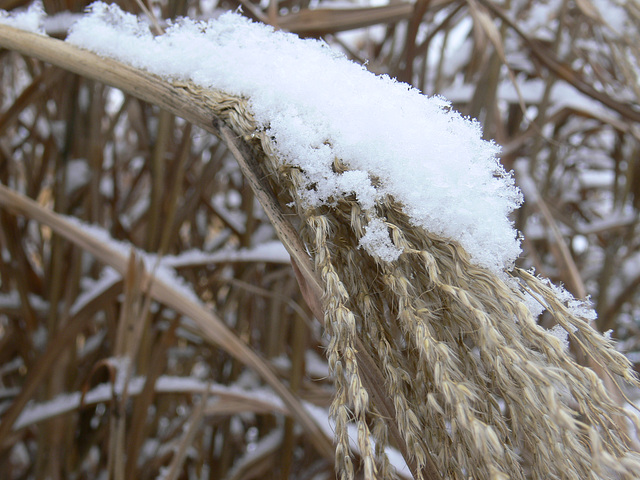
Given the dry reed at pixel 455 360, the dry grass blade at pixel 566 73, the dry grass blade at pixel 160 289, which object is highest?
the dry grass blade at pixel 566 73

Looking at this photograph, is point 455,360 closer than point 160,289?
Yes

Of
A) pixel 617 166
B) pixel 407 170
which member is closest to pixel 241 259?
pixel 407 170

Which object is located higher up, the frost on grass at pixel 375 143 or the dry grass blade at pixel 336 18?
the dry grass blade at pixel 336 18

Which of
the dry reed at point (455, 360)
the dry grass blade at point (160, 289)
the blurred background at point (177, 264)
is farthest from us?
the blurred background at point (177, 264)

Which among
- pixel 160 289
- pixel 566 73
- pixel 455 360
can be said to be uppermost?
pixel 566 73

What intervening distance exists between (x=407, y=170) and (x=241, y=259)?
1.67ft

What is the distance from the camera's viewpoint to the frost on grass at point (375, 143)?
30 cm

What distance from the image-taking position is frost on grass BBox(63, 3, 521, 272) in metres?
0.30

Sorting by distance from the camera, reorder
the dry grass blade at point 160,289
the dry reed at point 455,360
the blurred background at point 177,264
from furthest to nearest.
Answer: the blurred background at point 177,264
the dry grass blade at point 160,289
the dry reed at point 455,360

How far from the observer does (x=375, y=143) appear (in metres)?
0.32

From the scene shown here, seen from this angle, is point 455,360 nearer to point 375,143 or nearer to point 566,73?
point 375,143

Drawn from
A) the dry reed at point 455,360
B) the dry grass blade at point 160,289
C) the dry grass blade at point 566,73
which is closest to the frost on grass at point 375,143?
the dry reed at point 455,360

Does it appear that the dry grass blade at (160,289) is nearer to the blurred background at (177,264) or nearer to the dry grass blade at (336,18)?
the blurred background at (177,264)

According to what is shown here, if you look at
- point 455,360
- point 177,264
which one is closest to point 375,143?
point 455,360
